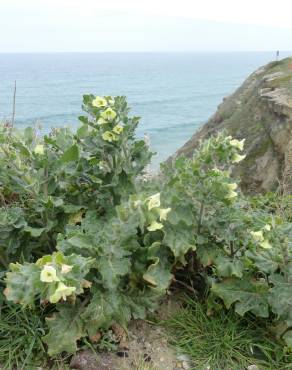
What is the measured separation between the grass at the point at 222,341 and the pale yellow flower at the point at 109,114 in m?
1.40

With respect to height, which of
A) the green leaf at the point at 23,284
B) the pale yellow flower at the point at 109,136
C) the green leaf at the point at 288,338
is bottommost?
the green leaf at the point at 288,338

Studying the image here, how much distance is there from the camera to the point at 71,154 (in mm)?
2906

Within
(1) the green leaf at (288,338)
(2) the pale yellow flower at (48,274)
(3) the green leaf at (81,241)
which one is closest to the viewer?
(2) the pale yellow flower at (48,274)

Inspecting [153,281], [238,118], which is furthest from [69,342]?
[238,118]

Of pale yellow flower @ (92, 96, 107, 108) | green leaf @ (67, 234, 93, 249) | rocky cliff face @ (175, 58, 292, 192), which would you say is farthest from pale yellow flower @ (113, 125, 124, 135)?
rocky cliff face @ (175, 58, 292, 192)

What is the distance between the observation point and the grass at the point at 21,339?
271cm

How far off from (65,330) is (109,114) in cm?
134

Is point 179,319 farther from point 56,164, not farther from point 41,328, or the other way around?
point 56,164

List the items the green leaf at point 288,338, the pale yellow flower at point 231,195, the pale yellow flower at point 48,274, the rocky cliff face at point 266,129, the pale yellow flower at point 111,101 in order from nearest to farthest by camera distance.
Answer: the pale yellow flower at point 48,274
the green leaf at point 288,338
the pale yellow flower at point 231,195
the pale yellow flower at point 111,101
the rocky cliff face at point 266,129

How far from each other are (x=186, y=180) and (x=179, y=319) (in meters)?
0.96

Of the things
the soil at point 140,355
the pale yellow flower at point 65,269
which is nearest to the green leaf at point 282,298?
the soil at point 140,355

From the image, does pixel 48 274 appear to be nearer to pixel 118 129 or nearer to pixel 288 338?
pixel 118 129

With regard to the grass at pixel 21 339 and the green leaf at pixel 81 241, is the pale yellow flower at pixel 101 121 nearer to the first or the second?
the green leaf at pixel 81 241

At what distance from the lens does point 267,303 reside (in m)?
2.90
